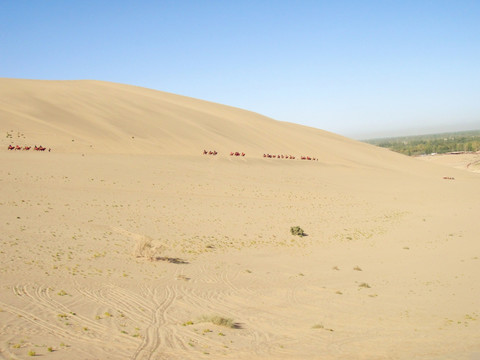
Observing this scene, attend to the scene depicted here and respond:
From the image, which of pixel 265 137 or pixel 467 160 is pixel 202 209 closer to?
pixel 265 137

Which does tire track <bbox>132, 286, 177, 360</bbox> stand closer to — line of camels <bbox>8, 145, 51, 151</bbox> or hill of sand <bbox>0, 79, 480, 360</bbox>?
hill of sand <bbox>0, 79, 480, 360</bbox>

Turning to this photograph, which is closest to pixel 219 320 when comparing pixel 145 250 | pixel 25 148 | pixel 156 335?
pixel 156 335

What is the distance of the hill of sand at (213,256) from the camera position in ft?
23.1

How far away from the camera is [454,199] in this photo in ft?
90.9

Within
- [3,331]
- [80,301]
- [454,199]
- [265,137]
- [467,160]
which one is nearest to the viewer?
[3,331]

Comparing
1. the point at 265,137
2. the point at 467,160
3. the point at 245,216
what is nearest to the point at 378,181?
the point at 265,137

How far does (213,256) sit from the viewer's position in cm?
1275

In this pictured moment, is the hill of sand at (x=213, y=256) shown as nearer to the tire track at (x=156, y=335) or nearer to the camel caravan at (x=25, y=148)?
the tire track at (x=156, y=335)

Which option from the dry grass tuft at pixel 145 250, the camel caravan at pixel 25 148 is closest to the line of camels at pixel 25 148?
the camel caravan at pixel 25 148

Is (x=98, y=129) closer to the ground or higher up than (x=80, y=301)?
higher up

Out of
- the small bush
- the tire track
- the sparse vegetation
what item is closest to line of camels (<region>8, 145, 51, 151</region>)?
the small bush

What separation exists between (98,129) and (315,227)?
20.1 meters

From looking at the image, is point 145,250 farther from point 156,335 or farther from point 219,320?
point 156,335

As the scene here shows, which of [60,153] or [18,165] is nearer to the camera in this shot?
[18,165]
